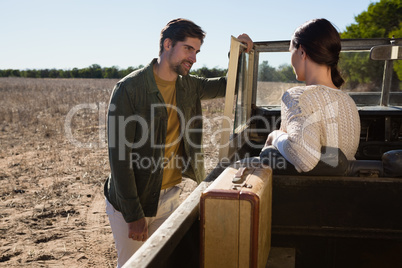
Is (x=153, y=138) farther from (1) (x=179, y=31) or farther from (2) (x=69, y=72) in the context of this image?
(2) (x=69, y=72)

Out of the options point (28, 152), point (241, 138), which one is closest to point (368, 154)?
point (241, 138)

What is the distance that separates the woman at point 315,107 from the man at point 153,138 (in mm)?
868

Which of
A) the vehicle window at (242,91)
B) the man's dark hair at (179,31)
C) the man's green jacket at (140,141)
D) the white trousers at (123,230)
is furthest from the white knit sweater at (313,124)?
the vehicle window at (242,91)

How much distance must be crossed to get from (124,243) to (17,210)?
315cm

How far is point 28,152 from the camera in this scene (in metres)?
8.95

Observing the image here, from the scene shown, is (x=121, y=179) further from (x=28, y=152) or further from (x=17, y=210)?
(x=28, y=152)

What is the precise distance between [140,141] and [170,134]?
31 cm

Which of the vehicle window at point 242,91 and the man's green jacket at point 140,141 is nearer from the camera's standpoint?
the man's green jacket at point 140,141

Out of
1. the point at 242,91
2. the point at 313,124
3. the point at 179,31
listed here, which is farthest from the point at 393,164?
the point at 242,91

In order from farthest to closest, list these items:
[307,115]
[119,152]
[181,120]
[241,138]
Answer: [241,138] → [181,120] → [119,152] → [307,115]

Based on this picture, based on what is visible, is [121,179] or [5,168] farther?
[5,168]

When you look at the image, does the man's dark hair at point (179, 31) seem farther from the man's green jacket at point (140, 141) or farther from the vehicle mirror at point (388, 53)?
the vehicle mirror at point (388, 53)

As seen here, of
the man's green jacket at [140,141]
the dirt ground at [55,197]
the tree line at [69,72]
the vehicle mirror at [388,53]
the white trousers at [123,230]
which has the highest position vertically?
the tree line at [69,72]

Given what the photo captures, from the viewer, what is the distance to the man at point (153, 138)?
258 centimetres
